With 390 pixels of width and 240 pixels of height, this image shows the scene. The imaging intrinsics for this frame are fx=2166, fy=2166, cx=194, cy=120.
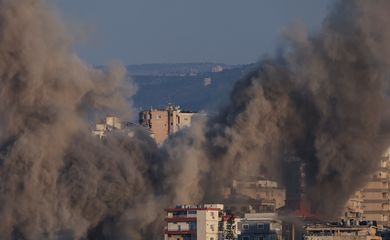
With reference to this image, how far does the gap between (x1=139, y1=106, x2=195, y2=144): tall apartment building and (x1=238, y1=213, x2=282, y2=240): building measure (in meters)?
25.5

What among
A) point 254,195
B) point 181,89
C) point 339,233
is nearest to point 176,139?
point 254,195

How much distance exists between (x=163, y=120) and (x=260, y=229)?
2937cm

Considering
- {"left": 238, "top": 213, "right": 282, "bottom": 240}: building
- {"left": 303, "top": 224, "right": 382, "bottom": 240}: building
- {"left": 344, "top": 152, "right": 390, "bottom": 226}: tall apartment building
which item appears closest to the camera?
{"left": 303, "top": 224, "right": 382, "bottom": 240}: building

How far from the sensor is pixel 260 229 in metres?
62.2

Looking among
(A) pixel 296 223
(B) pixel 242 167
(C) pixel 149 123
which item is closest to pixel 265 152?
(B) pixel 242 167

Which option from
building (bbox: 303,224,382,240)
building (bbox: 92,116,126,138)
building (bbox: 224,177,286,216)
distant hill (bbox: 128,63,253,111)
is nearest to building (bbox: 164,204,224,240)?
building (bbox: 303,224,382,240)

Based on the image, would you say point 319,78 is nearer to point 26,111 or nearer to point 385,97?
point 385,97

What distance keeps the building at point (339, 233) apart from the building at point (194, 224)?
125 inches

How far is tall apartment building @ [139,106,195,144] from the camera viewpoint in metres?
89.7

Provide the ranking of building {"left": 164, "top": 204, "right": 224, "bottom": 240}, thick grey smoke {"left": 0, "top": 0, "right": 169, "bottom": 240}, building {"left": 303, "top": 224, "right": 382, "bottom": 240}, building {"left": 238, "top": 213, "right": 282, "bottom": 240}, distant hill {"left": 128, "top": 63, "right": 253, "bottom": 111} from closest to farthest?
building {"left": 303, "top": 224, "right": 382, "bottom": 240}, building {"left": 238, "top": 213, "right": 282, "bottom": 240}, building {"left": 164, "top": 204, "right": 224, "bottom": 240}, thick grey smoke {"left": 0, "top": 0, "right": 169, "bottom": 240}, distant hill {"left": 128, "top": 63, "right": 253, "bottom": 111}

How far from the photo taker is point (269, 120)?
70.6 metres

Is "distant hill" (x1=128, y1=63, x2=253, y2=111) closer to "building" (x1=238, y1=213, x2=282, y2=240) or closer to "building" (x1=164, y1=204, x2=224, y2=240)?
"building" (x1=238, y1=213, x2=282, y2=240)

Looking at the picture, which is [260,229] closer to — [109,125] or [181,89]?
[109,125]

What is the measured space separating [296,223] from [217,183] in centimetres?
599
